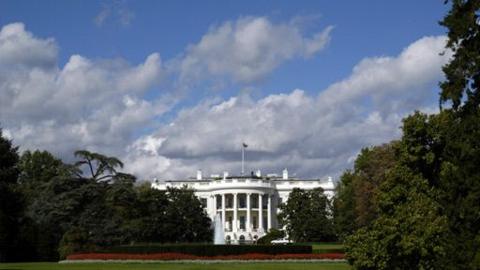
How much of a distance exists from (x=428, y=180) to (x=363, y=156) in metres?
40.9

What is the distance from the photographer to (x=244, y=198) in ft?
375

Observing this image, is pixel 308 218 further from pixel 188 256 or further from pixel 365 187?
pixel 188 256

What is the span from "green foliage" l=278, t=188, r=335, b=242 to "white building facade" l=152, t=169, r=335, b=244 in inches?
980

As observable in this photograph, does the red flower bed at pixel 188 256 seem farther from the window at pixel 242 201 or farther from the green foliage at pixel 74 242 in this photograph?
the window at pixel 242 201

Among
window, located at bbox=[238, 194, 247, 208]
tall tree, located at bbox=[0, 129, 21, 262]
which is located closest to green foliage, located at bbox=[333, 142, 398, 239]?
tall tree, located at bbox=[0, 129, 21, 262]

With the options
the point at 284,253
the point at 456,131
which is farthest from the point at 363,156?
the point at 456,131

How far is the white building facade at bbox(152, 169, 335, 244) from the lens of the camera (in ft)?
364

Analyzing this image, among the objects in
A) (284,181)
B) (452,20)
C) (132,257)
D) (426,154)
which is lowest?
(132,257)

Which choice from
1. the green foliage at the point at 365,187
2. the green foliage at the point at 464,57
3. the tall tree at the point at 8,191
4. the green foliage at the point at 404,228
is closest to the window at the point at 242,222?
the green foliage at the point at 365,187

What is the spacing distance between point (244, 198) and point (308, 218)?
34707 mm

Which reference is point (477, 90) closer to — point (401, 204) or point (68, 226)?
point (401, 204)

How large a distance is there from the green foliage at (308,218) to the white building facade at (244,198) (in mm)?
24897

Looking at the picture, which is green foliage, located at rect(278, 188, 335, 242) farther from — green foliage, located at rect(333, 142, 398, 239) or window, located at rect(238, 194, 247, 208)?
window, located at rect(238, 194, 247, 208)

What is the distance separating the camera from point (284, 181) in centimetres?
12181
